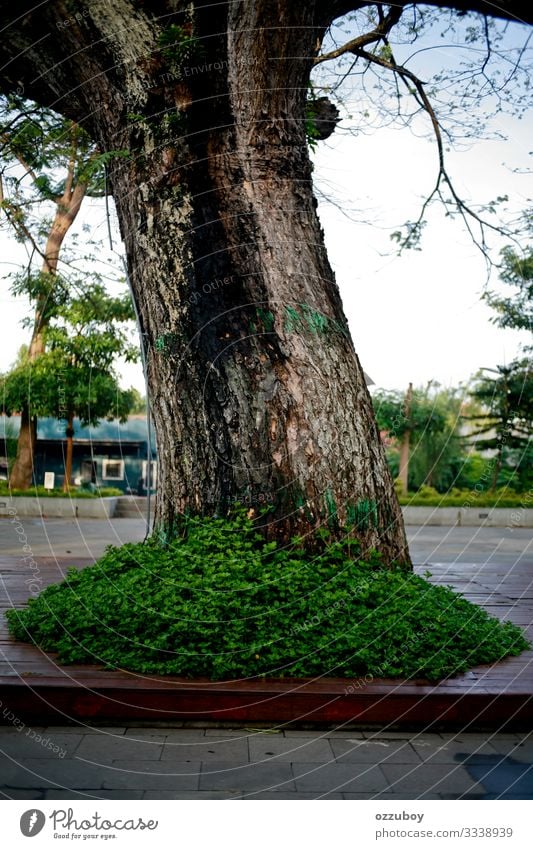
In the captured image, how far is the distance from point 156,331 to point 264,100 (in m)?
1.82

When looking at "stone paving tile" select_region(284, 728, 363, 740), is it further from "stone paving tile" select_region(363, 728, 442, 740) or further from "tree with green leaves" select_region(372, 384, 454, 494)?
"tree with green leaves" select_region(372, 384, 454, 494)

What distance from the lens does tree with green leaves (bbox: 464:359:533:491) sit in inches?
716

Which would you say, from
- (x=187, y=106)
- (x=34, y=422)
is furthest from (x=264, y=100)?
(x=34, y=422)

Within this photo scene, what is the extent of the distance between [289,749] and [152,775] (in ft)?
2.17

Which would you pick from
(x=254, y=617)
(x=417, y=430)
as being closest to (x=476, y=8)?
(x=254, y=617)

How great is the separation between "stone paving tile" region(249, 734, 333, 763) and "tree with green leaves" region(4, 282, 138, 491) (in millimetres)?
10359

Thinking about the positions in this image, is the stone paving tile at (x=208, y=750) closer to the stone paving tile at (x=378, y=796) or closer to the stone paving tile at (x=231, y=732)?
the stone paving tile at (x=231, y=732)

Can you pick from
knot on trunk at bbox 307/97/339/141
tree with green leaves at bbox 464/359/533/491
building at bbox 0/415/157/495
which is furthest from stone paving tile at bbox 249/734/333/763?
building at bbox 0/415/157/495

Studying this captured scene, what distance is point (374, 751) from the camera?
3.33 metres

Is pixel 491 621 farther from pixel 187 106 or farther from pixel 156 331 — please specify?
pixel 187 106

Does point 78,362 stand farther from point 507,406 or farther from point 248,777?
point 248,777

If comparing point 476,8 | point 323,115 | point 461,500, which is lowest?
point 461,500

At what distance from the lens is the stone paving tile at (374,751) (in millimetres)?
3221

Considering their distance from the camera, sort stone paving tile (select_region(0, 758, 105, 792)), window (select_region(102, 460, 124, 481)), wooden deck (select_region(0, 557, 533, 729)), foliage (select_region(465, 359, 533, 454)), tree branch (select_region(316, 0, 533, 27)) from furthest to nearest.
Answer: window (select_region(102, 460, 124, 481)), foliage (select_region(465, 359, 533, 454)), tree branch (select_region(316, 0, 533, 27)), wooden deck (select_region(0, 557, 533, 729)), stone paving tile (select_region(0, 758, 105, 792))
